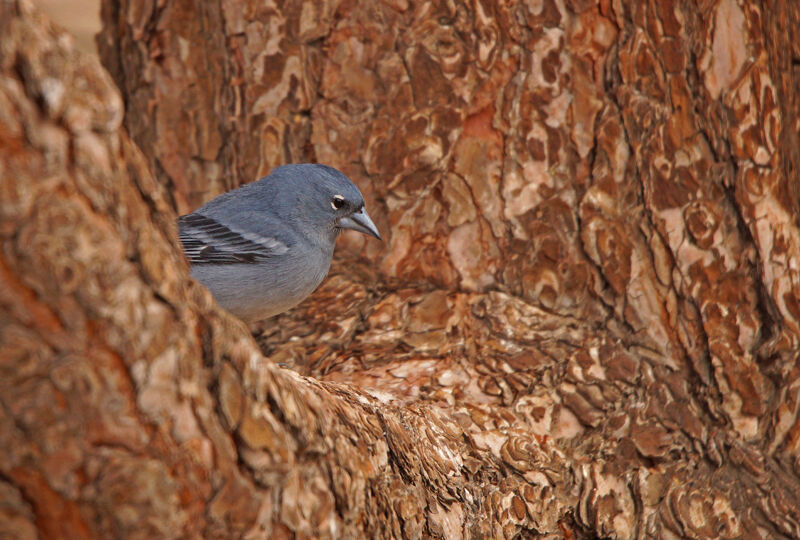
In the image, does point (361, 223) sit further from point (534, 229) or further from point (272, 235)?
point (534, 229)

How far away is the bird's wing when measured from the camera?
3215 millimetres

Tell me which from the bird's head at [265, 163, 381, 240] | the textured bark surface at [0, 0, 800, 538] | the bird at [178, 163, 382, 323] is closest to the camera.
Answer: the textured bark surface at [0, 0, 800, 538]

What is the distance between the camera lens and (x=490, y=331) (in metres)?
3.19

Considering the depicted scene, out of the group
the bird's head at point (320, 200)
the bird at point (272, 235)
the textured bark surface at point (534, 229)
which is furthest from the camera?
the bird's head at point (320, 200)

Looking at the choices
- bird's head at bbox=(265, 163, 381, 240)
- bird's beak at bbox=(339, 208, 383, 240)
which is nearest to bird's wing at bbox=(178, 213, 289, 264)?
bird's head at bbox=(265, 163, 381, 240)

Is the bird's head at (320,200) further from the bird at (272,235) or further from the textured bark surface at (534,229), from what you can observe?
the textured bark surface at (534,229)

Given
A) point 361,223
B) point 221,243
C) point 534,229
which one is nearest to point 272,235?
point 221,243

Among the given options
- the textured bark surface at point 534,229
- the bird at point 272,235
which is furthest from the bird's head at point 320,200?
the textured bark surface at point 534,229

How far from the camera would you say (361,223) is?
3.35 m

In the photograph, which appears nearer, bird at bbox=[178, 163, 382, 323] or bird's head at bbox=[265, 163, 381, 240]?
bird at bbox=[178, 163, 382, 323]

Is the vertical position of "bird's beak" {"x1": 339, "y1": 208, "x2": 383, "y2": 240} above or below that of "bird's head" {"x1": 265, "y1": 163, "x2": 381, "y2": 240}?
below

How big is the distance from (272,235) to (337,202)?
0.29m

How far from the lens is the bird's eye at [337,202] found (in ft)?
10.9

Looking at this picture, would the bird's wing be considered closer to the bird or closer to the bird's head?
the bird
